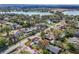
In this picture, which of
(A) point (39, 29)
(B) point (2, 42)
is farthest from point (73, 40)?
(B) point (2, 42)

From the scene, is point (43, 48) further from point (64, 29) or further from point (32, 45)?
point (64, 29)

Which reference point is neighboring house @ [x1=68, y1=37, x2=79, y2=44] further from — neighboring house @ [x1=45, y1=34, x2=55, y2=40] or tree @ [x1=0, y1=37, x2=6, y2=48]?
tree @ [x1=0, y1=37, x2=6, y2=48]

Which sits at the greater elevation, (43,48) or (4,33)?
(4,33)

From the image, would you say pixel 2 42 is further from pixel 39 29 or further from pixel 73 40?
pixel 73 40

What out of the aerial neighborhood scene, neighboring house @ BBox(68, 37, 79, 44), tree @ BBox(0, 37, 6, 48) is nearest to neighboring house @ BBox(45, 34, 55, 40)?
the aerial neighborhood scene

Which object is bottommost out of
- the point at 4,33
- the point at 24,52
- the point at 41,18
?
the point at 24,52

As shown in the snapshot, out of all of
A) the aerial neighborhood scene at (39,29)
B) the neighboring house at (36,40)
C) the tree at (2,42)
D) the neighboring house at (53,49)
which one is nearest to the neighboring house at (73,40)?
the aerial neighborhood scene at (39,29)

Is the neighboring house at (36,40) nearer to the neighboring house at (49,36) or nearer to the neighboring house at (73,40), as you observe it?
the neighboring house at (49,36)
